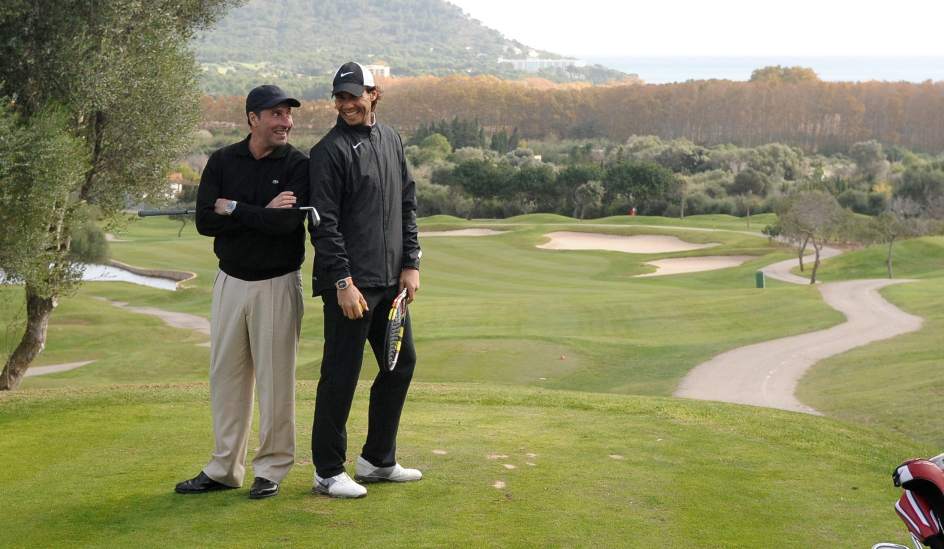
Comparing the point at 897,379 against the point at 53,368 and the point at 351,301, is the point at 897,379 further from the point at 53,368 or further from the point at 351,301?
the point at 53,368

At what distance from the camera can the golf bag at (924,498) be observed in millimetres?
4738

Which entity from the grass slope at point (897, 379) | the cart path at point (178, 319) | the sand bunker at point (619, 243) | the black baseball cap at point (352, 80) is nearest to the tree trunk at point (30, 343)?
the grass slope at point (897, 379)

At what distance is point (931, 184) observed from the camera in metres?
76.4

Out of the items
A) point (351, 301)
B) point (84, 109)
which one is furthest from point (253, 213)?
point (84, 109)

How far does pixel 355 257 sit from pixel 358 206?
315 millimetres

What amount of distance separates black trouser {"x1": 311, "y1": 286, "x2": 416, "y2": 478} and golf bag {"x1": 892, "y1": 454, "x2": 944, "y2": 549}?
3.40 m

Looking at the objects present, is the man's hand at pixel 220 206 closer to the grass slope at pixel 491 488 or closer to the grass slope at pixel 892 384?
the grass slope at pixel 491 488

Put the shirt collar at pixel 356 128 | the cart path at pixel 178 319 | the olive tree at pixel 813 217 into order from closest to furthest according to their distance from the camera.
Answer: the shirt collar at pixel 356 128, the cart path at pixel 178 319, the olive tree at pixel 813 217

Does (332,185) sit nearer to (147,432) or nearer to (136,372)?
(147,432)

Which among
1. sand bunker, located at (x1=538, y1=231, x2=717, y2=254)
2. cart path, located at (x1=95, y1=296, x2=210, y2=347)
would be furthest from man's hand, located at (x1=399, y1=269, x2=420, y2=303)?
sand bunker, located at (x1=538, y1=231, x2=717, y2=254)

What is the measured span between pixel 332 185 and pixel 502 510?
7.20 feet

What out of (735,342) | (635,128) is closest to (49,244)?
(735,342)

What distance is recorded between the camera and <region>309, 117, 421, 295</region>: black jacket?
695cm

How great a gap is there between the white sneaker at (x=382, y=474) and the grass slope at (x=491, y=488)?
0.13 meters
